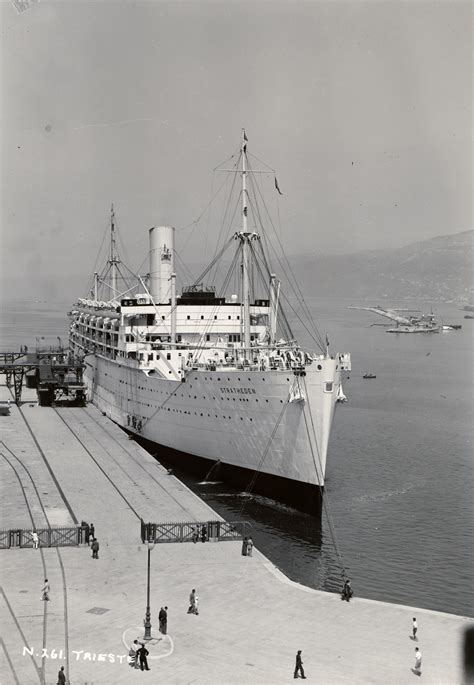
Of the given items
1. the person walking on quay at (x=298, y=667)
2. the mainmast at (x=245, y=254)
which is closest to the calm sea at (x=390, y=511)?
the mainmast at (x=245, y=254)

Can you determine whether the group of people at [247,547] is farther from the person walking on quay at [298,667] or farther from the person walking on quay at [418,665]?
the person walking on quay at [418,665]

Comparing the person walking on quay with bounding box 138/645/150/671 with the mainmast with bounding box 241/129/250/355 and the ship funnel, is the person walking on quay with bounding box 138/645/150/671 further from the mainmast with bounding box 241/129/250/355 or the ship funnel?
the ship funnel

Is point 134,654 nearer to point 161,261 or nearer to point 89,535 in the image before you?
point 89,535

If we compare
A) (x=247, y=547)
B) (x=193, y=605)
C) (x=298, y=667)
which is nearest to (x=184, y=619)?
(x=193, y=605)

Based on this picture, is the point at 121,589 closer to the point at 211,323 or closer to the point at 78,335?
the point at 211,323

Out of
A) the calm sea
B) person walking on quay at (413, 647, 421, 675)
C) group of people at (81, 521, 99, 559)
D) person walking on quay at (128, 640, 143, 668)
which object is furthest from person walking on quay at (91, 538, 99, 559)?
person walking on quay at (413, 647, 421, 675)

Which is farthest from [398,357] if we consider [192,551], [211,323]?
[192,551]
